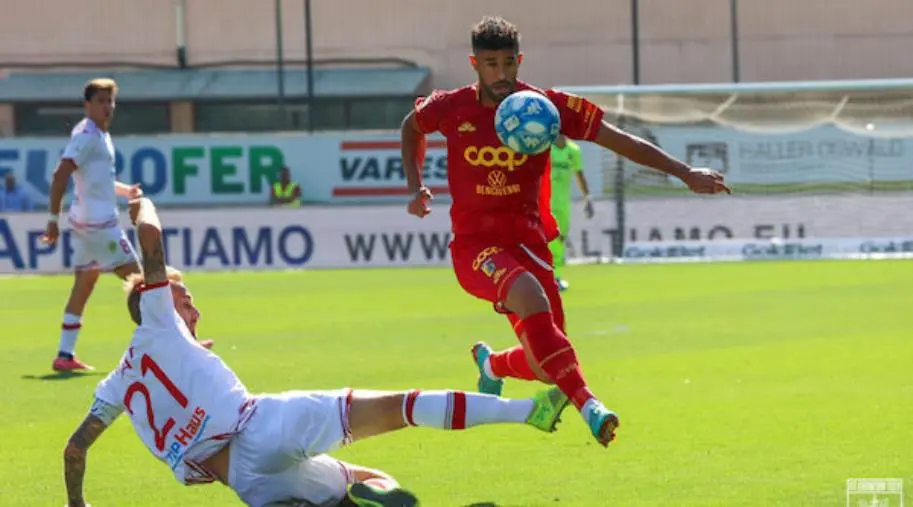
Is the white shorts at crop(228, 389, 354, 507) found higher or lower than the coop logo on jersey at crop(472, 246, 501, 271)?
lower

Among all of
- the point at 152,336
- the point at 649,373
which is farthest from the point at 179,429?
the point at 649,373

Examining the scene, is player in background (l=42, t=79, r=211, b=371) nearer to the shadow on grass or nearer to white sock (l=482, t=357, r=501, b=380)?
the shadow on grass

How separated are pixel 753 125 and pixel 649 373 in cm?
1734

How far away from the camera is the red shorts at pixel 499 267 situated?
868cm

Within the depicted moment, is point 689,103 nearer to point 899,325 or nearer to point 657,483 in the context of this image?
point 899,325

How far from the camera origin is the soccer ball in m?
8.48

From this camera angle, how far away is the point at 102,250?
14.7 metres

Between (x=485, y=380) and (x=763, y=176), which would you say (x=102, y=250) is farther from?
(x=763, y=176)

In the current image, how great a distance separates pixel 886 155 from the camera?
28.6m

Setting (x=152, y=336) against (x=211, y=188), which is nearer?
(x=152, y=336)

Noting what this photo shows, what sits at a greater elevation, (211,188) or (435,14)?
(435,14)

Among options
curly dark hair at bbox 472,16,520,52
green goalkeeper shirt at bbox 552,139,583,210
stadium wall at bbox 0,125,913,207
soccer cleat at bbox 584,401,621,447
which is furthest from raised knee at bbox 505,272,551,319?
stadium wall at bbox 0,125,913,207

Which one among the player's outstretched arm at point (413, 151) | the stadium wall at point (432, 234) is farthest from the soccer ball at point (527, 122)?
the stadium wall at point (432, 234)

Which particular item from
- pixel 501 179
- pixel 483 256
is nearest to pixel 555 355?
pixel 483 256
